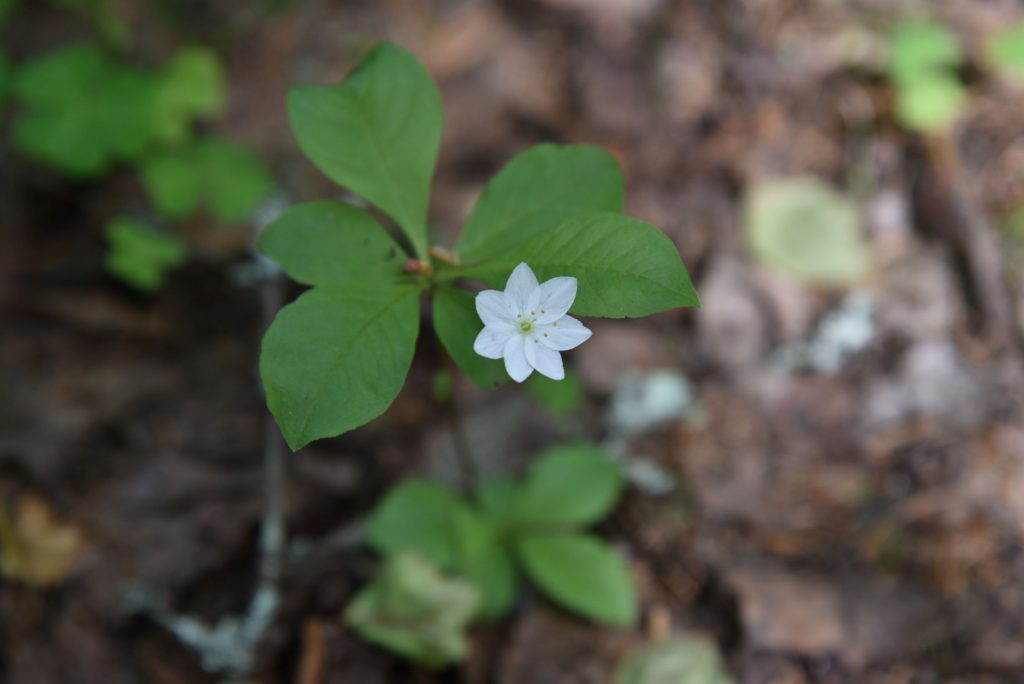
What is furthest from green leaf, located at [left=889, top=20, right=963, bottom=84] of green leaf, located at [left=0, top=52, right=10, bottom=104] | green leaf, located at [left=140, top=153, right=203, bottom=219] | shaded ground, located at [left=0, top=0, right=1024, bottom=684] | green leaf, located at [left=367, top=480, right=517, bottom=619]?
green leaf, located at [left=0, top=52, right=10, bottom=104]

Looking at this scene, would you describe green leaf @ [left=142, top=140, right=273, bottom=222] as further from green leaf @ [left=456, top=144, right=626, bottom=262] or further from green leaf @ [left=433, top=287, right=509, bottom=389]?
green leaf @ [left=433, top=287, right=509, bottom=389]

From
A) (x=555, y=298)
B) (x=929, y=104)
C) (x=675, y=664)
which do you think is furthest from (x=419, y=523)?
(x=929, y=104)

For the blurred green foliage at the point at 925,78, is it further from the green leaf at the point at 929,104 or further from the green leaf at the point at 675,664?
the green leaf at the point at 675,664

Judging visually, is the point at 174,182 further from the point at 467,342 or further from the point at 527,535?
the point at 467,342

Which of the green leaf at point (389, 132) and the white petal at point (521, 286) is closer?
the white petal at point (521, 286)

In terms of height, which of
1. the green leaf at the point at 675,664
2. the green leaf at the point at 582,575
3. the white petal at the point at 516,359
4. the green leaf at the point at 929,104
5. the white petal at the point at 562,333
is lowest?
the green leaf at the point at 675,664

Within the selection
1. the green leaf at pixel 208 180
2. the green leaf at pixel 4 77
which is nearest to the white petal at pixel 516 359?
the green leaf at pixel 208 180

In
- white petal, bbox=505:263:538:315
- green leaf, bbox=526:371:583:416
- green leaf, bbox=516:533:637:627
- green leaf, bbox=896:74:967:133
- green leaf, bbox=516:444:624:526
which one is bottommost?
green leaf, bbox=516:533:637:627

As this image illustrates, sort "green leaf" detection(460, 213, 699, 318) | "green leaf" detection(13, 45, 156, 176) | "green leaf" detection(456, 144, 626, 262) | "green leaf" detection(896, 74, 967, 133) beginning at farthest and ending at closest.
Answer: "green leaf" detection(896, 74, 967, 133) → "green leaf" detection(13, 45, 156, 176) → "green leaf" detection(456, 144, 626, 262) → "green leaf" detection(460, 213, 699, 318)
